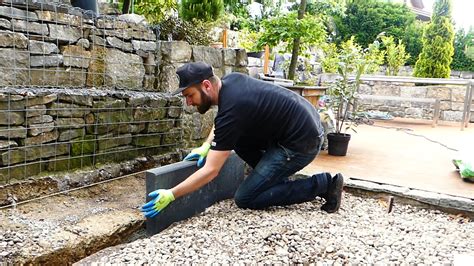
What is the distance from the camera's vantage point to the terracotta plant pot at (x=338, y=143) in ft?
12.4

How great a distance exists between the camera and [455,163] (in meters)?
3.40

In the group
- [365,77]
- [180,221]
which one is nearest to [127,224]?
[180,221]

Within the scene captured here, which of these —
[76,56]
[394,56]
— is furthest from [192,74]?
[394,56]

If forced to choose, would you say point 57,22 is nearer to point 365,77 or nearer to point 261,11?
point 365,77

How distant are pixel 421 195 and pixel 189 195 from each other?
1.52m

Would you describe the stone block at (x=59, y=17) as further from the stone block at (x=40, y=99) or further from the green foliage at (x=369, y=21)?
the green foliage at (x=369, y=21)

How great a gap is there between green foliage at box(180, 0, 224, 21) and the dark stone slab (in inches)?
74.9

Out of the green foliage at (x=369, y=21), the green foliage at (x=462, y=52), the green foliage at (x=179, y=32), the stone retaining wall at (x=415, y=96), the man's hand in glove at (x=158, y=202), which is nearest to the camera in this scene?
the man's hand in glove at (x=158, y=202)

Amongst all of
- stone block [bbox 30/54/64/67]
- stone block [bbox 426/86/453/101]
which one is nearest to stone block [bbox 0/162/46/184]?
stone block [bbox 30/54/64/67]

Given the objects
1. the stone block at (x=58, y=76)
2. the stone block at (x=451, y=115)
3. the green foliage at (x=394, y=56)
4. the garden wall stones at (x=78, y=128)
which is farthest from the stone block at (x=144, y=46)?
the green foliage at (x=394, y=56)

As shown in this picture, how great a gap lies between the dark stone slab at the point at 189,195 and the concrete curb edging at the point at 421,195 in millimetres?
830

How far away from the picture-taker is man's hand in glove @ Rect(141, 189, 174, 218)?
1.99 metres

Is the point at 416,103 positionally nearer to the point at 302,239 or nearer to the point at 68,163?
the point at 302,239

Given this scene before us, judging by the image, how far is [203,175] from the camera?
201 cm
